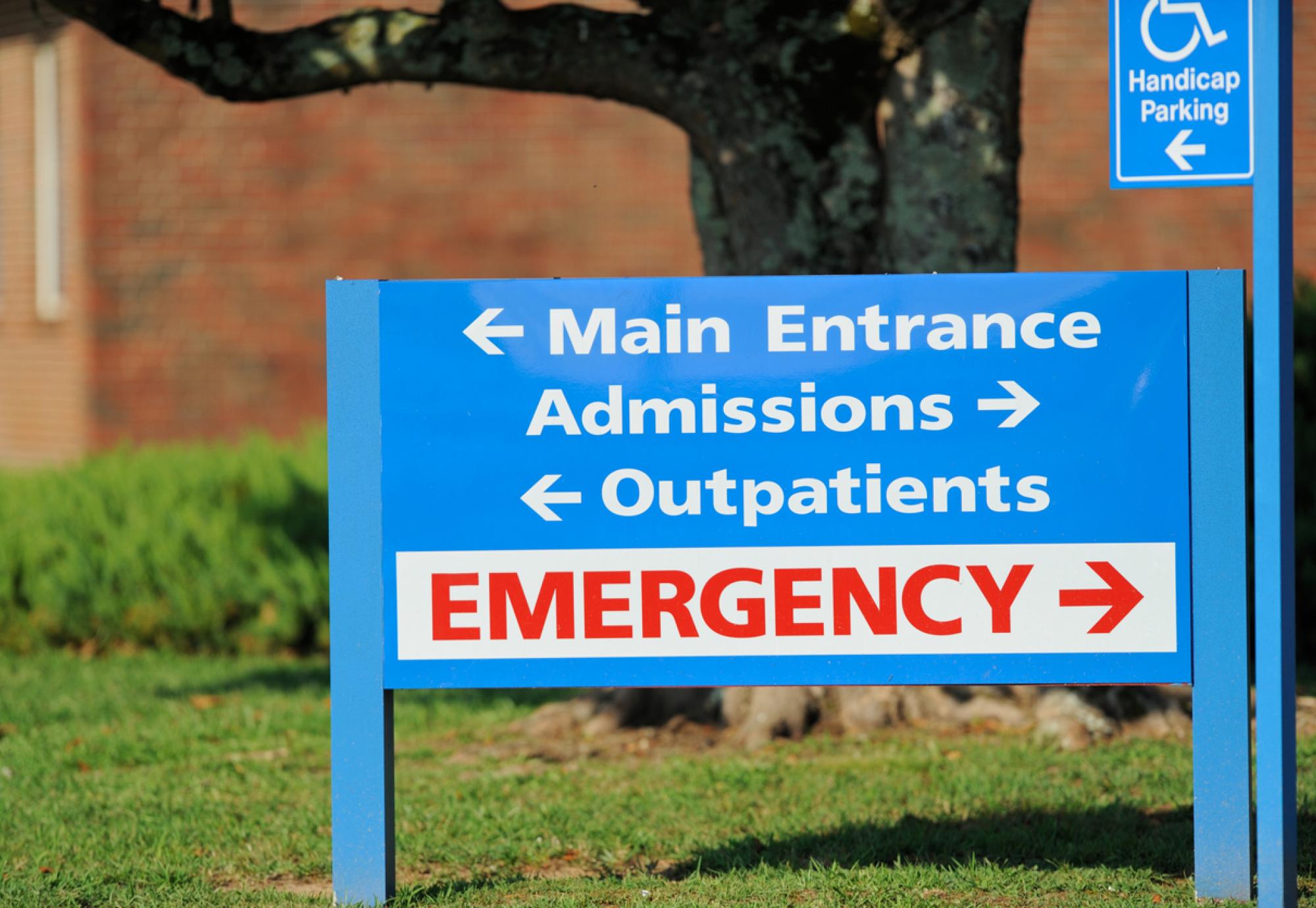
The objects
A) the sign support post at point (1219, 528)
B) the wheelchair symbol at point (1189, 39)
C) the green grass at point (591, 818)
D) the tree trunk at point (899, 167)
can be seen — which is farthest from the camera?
the tree trunk at point (899, 167)

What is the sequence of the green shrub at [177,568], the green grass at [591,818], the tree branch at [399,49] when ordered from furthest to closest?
the green shrub at [177,568], the tree branch at [399,49], the green grass at [591,818]

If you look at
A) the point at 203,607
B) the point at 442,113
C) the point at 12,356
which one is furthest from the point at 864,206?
the point at 12,356

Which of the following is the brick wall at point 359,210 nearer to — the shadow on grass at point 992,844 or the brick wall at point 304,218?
the brick wall at point 304,218

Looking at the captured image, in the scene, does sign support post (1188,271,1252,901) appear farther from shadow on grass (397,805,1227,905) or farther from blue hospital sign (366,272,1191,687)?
shadow on grass (397,805,1227,905)

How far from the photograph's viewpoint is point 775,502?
4.32m

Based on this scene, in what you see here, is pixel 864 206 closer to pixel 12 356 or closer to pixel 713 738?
pixel 713 738

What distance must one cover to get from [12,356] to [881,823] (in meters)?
10.7

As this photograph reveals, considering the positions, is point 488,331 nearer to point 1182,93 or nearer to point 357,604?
point 357,604

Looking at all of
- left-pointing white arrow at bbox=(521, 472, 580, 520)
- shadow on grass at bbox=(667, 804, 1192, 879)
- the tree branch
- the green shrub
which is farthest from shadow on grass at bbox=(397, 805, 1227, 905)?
the green shrub

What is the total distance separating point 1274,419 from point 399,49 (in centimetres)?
365

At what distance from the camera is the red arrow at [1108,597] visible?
426 centimetres

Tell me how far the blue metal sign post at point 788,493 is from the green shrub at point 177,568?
16.7ft

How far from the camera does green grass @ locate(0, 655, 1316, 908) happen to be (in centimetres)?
465

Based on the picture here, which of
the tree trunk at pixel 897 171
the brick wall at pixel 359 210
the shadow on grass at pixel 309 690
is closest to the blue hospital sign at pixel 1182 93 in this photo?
the tree trunk at pixel 897 171
